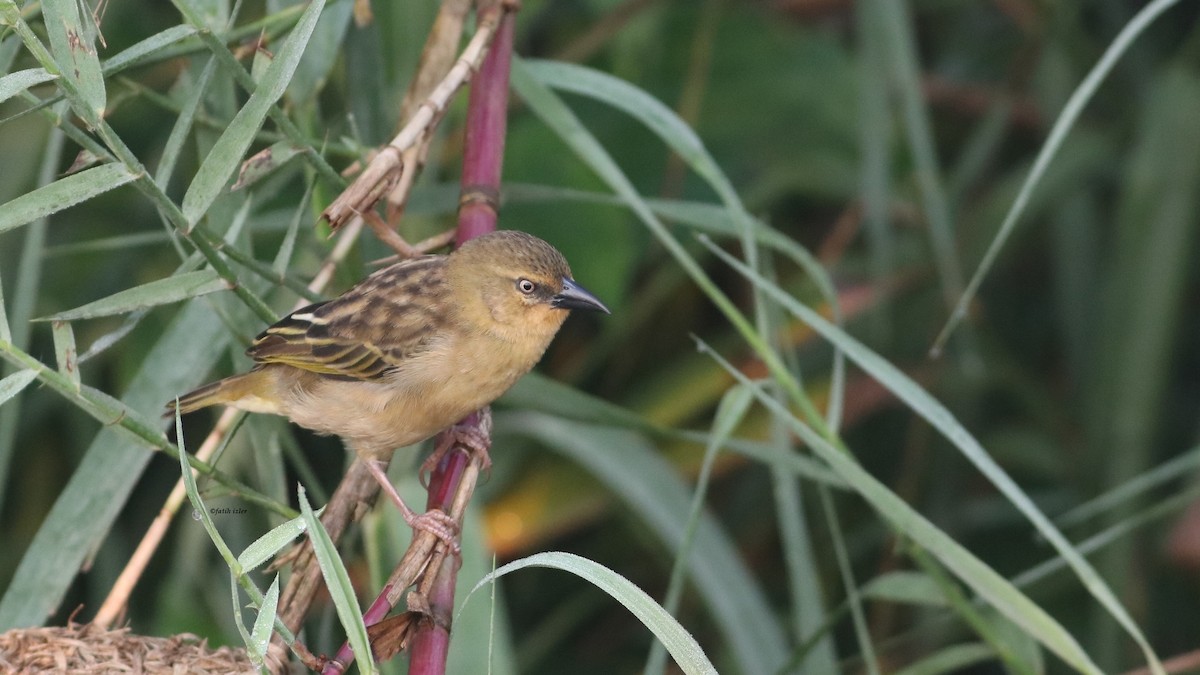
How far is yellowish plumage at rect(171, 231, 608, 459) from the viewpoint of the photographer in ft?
8.33

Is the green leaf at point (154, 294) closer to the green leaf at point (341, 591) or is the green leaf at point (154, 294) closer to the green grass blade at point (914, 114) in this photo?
the green leaf at point (341, 591)

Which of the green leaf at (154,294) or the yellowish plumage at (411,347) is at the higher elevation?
the green leaf at (154,294)

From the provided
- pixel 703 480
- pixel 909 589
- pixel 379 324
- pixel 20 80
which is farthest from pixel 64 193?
pixel 909 589

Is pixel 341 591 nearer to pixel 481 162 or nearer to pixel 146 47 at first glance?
pixel 146 47

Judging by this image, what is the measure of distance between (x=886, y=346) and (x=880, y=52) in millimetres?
1029

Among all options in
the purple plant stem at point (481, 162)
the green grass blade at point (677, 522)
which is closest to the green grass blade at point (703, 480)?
the purple plant stem at point (481, 162)

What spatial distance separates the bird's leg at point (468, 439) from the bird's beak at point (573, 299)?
25 cm

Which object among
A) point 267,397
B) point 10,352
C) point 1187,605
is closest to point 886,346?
point 1187,605

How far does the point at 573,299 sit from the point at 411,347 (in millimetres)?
332

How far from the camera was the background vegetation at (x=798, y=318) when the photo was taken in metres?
3.65

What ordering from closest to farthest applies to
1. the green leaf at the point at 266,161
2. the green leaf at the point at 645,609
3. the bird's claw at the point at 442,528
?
the green leaf at the point at 645,609, the bird's claw at the point at 442,528, the green leaf at the point at 266,161

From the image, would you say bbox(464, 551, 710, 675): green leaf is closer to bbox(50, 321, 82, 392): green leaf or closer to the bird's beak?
bbox(50, 321, 82, 392): green leaf

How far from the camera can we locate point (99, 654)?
1.73 metres

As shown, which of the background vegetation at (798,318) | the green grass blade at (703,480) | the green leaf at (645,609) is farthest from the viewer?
the background vegetation at (798,318)
